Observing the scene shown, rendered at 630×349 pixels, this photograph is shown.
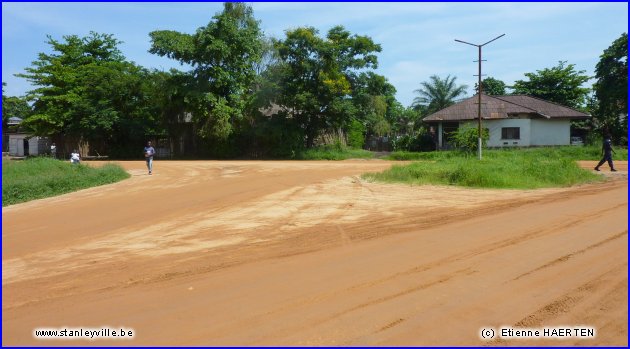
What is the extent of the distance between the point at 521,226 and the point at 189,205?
8124 mm

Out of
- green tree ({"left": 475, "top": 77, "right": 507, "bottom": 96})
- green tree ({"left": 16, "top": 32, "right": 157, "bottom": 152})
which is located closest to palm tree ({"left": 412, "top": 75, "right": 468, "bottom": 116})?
green tree ({"left": 475, "top": 77, "right": 507, "bottom": 96})

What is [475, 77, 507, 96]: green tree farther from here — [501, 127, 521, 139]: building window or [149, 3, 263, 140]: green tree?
[149, 3, 263, 140]: green tree

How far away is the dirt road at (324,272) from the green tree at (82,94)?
3177 centimetres

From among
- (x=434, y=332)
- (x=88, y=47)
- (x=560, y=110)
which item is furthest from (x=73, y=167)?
(x=560, y=110)

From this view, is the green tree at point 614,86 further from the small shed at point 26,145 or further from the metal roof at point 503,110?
the small shed at point 26,145

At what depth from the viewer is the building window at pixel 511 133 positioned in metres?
40.4

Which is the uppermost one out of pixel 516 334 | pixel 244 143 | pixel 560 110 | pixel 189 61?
pixel 189 61

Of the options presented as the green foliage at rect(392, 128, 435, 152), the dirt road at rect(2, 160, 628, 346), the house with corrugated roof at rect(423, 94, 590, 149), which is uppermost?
the house with corrugated roof at rect(423, 94, 590, 149)

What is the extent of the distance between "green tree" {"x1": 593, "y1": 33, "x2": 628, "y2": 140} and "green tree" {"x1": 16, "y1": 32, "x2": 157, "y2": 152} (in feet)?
120

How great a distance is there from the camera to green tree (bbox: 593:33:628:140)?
38281mm

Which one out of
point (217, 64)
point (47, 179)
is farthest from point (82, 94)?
point (47, 179)

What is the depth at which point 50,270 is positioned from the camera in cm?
702

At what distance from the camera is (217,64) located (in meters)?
38.7

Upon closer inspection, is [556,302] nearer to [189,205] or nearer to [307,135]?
[189,205]
